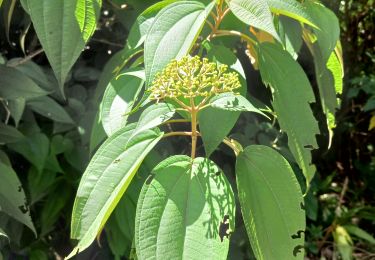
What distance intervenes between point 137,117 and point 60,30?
0.25 metres

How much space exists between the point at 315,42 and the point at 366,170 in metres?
1.80

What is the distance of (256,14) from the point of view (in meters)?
0.64

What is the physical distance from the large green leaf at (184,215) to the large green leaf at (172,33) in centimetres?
11

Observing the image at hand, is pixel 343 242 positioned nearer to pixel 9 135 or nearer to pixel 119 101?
pixel 9 135

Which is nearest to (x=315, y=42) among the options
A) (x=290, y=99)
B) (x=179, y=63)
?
(x=290, y=99)

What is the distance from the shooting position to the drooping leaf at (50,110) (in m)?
1.11

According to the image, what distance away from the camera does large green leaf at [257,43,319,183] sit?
68 cm

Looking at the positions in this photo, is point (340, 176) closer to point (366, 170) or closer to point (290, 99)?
point (366, 170)

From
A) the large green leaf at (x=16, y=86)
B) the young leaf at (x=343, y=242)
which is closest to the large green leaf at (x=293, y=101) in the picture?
the large green leaf at (x=16, y=86)

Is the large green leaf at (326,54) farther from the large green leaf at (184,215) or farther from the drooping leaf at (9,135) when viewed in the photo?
the drooping leaf at (9,135)

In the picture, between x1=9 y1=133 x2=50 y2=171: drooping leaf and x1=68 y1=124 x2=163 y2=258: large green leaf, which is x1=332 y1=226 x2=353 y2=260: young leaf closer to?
x1=9 y1=133 x2=50 y2=171: drooping leaf

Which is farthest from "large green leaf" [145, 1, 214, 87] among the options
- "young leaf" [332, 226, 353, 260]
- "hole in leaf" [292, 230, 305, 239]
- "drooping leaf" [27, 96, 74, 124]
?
"young leaf" [332, 226, 353, 260]

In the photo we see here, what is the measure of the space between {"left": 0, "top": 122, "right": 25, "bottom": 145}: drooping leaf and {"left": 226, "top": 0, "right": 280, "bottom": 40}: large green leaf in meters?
0.55

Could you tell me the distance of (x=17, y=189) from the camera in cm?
94
